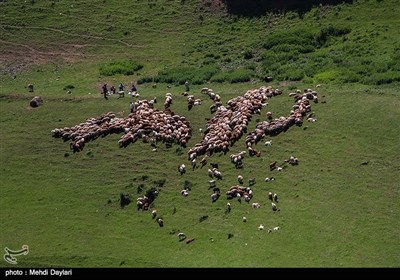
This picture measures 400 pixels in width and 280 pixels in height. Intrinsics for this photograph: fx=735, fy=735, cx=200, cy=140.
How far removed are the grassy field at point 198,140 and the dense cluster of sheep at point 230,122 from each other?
86cm

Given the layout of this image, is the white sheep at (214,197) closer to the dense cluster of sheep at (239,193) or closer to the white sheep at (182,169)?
the dense cluster of sheep at (239,193)

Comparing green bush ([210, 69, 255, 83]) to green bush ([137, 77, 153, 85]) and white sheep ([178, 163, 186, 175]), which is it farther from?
white sheep ([178, 163, 186, 175])

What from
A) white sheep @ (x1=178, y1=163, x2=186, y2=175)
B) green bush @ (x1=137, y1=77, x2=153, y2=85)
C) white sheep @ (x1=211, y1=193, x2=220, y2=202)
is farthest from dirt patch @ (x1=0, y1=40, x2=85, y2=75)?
white sheep @ (x1=211, y1=193, x2=220, y2=202)

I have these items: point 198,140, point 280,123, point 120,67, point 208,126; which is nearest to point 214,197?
point 198,140

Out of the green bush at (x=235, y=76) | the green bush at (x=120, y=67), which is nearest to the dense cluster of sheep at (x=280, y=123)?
the green bush at (x=235, y=76)

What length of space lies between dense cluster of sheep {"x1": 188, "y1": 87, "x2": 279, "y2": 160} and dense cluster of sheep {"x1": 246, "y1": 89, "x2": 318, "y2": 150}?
3.57 ft

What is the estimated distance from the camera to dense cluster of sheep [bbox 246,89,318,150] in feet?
184

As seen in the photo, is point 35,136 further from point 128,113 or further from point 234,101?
point 234,101

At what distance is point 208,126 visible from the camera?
5831 cm

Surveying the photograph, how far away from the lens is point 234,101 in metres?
60.5

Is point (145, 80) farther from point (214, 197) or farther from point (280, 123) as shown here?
point (214, 197)

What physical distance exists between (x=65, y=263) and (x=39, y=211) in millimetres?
7483

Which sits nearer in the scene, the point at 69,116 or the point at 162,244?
the point at 162,244
